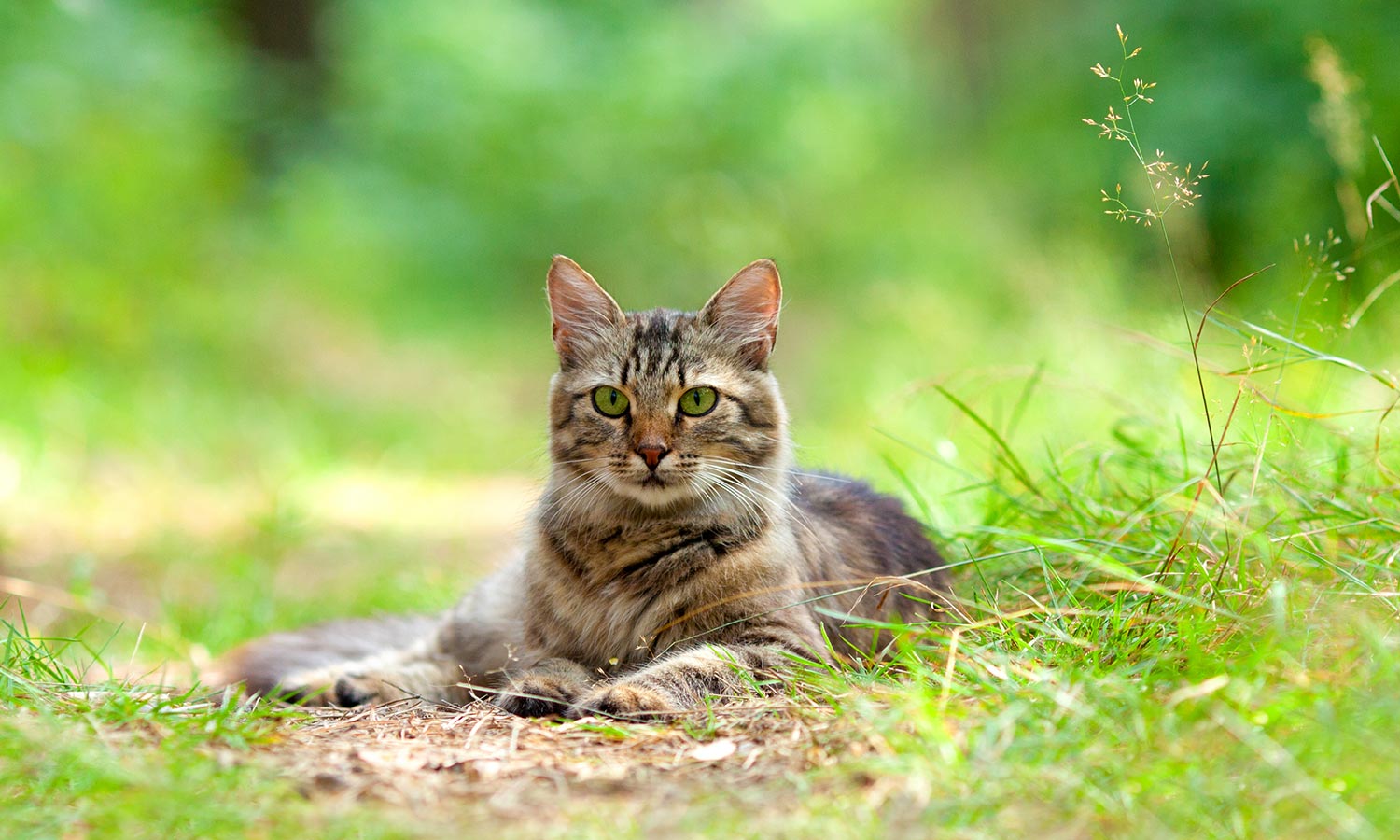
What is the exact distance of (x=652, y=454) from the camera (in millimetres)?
2955

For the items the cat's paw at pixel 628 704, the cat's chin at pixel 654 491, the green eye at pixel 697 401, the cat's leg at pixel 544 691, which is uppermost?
the green eye at pixel 697 401

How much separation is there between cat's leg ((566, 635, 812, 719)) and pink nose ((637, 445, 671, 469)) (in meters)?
0.48

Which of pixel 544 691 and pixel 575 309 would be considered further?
pixel 575 309

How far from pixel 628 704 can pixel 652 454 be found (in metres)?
0.67

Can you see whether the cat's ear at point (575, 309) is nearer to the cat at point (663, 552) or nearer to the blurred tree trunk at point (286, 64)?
the cat at point (663, 552)

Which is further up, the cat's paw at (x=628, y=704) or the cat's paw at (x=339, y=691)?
the cat's paw at (x=628, y=704)

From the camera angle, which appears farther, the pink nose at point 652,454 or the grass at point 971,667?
the pink nose at point 652,454

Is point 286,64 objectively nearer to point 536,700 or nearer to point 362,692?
point 362,692

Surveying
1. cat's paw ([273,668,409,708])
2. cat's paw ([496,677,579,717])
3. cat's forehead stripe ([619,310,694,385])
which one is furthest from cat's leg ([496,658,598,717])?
cat's forehead stripe ([619,310,694,385])

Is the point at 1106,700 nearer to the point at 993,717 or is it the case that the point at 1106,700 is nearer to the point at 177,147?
the point at 993,717

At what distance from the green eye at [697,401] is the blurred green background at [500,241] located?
0.84 metres

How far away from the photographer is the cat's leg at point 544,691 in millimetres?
2805

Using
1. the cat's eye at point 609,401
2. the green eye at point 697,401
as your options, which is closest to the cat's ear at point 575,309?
the cat's eye at point 609,401

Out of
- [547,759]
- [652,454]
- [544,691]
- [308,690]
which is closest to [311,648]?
[308,690]
